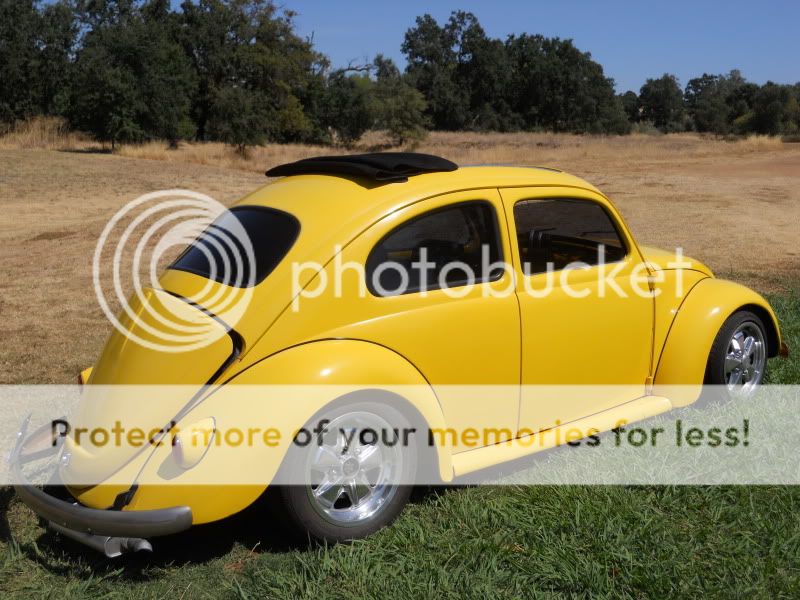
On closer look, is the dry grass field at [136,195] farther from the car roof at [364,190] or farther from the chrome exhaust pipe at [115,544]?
the chrome exhaust pipe at [115,544]

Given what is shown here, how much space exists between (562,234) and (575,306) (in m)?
0.58

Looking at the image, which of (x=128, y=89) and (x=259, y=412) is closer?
(x=259, y=412)

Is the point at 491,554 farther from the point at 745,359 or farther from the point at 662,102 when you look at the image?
the point at 662,102

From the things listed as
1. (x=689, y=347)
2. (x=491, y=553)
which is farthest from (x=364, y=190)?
(x=689, y=347)

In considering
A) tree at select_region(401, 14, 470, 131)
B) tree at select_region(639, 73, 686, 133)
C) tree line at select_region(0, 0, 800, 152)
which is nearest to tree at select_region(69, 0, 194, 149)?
tree line at select_region(0, 0, 800, 152)

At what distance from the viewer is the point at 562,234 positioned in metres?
4.84

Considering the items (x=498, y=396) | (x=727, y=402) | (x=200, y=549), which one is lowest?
(x=200, y=549)

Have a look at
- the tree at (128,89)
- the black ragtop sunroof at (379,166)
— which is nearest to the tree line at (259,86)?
the tree at (128,89)

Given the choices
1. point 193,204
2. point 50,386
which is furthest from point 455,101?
point 50,386

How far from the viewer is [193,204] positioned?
58.1 feet

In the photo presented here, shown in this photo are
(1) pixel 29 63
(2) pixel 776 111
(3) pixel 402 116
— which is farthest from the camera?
(2) pixel 776 111

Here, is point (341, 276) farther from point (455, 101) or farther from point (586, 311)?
point (455, 101)

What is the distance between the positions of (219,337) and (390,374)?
0.80 metres

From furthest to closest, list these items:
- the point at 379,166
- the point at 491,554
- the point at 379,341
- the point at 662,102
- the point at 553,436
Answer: the point at 662,102, the point at 553,436, the point at 379,166, the point at 379,341, the point at 491,554
